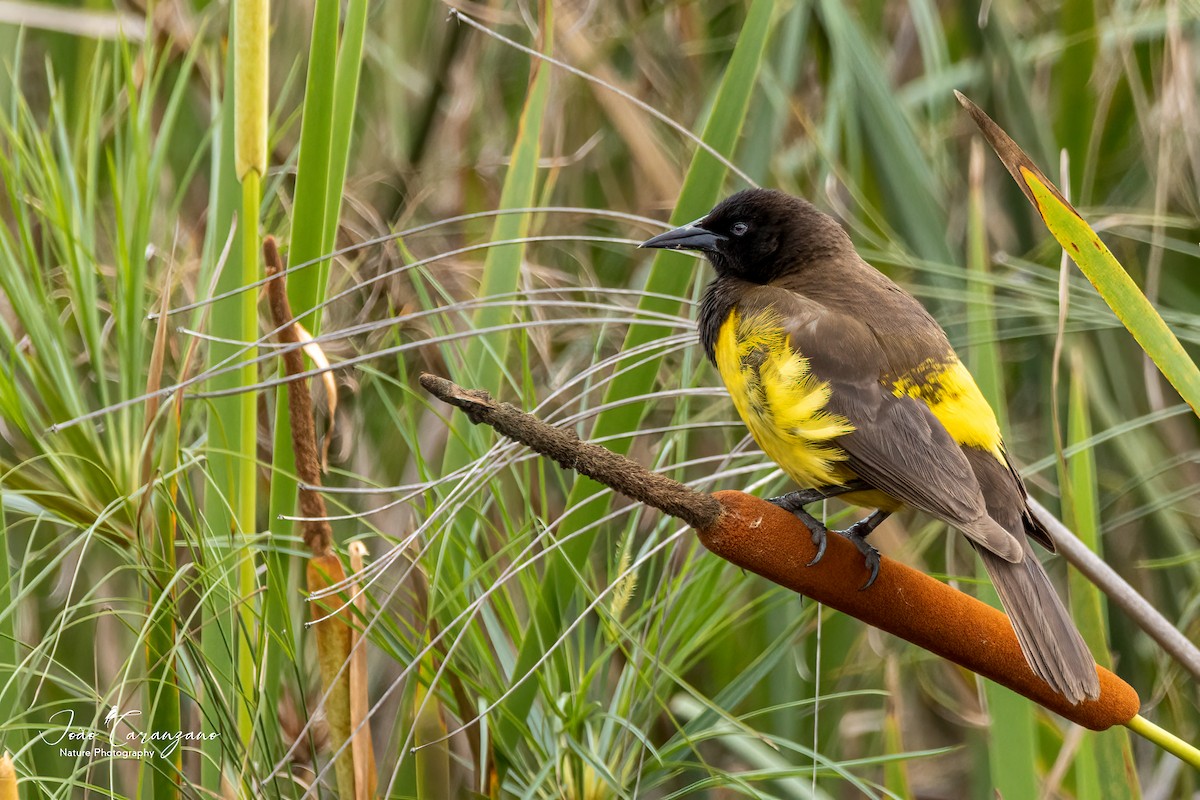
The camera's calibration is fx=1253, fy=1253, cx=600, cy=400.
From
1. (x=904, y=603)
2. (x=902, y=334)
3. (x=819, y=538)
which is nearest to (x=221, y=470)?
(x=819, y=538)

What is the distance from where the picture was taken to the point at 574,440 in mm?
A: 1219

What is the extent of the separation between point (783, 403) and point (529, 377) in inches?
15.9

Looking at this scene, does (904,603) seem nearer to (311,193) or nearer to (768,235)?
(311,193)

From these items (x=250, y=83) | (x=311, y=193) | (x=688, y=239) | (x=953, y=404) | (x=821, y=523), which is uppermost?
→ (x=250, y=83)

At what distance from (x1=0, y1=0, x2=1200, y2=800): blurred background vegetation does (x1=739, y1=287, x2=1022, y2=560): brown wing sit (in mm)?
159

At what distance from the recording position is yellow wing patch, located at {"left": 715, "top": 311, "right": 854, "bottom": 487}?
1.96 m

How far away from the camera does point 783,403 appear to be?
199 centimetres

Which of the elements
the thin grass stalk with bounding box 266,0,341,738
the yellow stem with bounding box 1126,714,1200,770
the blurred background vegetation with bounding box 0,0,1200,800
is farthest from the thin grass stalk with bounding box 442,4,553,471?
the yellow stem with bounding box 1126,714,1200,770

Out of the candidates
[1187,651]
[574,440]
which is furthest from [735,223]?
[574,440]

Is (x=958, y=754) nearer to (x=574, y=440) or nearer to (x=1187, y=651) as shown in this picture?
(x=1187, y=651)

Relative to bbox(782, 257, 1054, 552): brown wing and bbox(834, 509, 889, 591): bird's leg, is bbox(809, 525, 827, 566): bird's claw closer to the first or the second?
bbox(834, 509, 889, 591): bird's leg

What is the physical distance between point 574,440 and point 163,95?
2.40 meters

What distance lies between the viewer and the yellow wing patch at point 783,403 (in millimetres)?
1955

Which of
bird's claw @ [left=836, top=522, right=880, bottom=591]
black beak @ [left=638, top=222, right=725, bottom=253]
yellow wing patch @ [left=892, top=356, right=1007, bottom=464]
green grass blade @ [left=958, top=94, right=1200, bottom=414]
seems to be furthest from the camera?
black beak @ [left=638, top=222, right=725, bottom=253]
